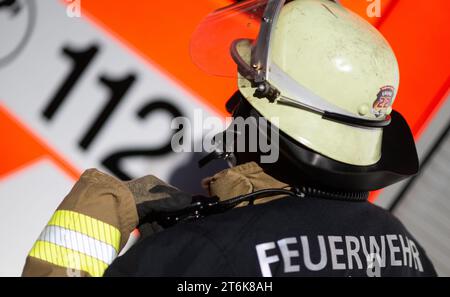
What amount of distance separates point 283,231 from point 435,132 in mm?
813

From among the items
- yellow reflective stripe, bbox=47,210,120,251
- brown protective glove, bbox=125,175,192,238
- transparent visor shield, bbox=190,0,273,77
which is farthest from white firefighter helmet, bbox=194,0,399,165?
yellow reflective stripe, bbox=47,210,120,251

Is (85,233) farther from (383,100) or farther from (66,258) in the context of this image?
(383,100)

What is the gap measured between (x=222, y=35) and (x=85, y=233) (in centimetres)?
65

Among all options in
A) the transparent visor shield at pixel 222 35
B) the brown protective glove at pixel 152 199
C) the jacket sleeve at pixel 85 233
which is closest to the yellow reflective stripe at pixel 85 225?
the jacket sleeve at pixel 85 233

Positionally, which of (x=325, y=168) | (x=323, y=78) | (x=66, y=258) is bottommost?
(x=66, y=258)

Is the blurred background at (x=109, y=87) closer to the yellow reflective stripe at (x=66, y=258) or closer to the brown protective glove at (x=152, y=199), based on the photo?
the brown protective glove at (x=152, y=199)

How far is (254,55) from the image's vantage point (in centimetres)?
118

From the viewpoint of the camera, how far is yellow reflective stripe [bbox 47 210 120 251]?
1.09m

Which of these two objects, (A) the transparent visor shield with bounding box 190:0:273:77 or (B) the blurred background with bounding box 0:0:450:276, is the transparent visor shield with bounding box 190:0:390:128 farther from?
(B) the blurred background with bounding box 0:0:450:276

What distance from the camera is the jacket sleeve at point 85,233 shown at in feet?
3.50

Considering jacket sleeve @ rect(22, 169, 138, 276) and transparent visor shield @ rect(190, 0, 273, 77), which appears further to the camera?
transparent visor shield @ rect(190, 0, 273, 77)

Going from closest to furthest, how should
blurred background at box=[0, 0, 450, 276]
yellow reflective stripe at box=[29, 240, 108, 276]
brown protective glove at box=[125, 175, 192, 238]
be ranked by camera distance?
yellow reflective stripe at box=[29, 240, 108, 276]
brown protective glove at box=[125, 175, 192, 238]
blurred background at box=[0, 0, 450, 276]

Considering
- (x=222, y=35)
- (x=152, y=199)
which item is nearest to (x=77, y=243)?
(x=152, y=199)

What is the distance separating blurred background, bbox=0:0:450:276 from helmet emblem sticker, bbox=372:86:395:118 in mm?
416
